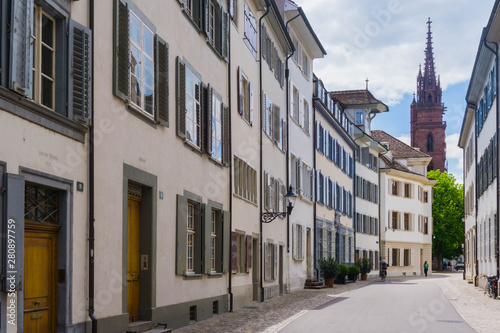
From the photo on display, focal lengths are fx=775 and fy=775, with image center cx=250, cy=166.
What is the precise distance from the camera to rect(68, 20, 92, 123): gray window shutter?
34.7 ft

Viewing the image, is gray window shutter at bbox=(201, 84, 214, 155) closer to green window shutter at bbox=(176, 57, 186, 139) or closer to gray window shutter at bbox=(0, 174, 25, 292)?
green window shutter at bbox=(176, 57, 186, 139)

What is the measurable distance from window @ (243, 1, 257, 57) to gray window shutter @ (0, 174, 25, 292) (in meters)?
15.0

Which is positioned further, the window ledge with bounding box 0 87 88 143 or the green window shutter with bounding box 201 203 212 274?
the green window shutter with bounding box 201 203 212 274

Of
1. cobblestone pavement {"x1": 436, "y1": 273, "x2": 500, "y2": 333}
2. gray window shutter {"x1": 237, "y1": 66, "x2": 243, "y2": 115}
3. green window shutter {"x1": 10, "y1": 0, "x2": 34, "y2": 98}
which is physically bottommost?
cobblestone pavement {"x1": 436, "y1": 273, "x2": 500, "y2": 333}

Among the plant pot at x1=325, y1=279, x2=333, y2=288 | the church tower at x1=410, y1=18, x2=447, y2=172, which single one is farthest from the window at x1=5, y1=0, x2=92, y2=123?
the church tower at x1=410, y1=18, x2=447, y2=172

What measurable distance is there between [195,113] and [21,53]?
860cm

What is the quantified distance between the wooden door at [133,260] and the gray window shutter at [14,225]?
4.74m

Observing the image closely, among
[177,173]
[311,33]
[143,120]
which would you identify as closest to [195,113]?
[177,173]

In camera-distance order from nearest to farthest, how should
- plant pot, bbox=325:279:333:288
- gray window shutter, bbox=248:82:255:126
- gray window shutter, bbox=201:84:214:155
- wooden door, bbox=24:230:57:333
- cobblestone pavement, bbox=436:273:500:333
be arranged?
wooden door, bbox=24:230:57:333
cobblestone pavement, bbox=436:273:500:333
gray window shutter, bbox=201:84:214:155
gray window shutter, bbox=248:82:255:126
plant pot, bbox=325:279:333:288

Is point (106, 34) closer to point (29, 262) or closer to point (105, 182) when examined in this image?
point (105, 182)

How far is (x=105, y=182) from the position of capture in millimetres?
11930

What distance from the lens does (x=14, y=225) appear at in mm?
8969

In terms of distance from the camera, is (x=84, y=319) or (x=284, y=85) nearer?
(x=84, y=319)

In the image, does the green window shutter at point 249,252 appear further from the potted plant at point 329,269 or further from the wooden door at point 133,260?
the potted plant at point 329,269
